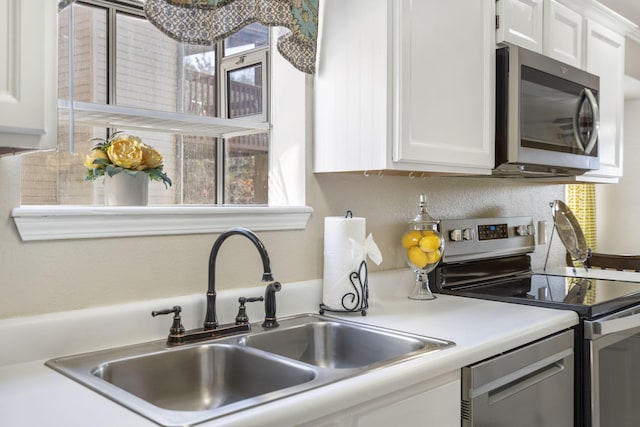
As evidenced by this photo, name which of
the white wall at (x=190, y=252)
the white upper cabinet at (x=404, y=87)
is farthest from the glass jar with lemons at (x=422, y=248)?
the white upper cabinet at (x=404, y=87)

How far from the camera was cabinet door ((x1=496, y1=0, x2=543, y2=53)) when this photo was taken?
2.03 meters

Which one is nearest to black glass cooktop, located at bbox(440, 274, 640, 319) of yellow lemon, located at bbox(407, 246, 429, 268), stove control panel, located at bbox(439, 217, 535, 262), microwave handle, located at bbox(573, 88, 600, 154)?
stove control panel, located at bbox(439, 217, 535, 262)

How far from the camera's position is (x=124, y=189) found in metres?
1.47

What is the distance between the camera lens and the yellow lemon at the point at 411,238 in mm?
2008

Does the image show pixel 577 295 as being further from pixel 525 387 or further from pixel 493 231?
pixel 525 387

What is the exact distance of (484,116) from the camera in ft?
6.48

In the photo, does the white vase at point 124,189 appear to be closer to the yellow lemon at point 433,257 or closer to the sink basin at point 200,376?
the sink basin at point 200,376

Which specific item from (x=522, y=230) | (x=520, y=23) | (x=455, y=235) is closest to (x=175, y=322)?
(x=455, y=235)

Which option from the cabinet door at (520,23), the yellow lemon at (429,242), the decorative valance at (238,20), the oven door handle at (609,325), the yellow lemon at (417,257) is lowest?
the oven door handle at (609,325)

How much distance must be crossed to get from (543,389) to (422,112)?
0.87 m

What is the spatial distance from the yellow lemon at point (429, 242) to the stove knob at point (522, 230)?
0.78 m

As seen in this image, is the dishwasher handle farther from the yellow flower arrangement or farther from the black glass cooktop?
the yellow flower arrangement

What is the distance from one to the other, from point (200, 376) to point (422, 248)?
93cm

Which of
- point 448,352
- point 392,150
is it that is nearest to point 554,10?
point 392,150
